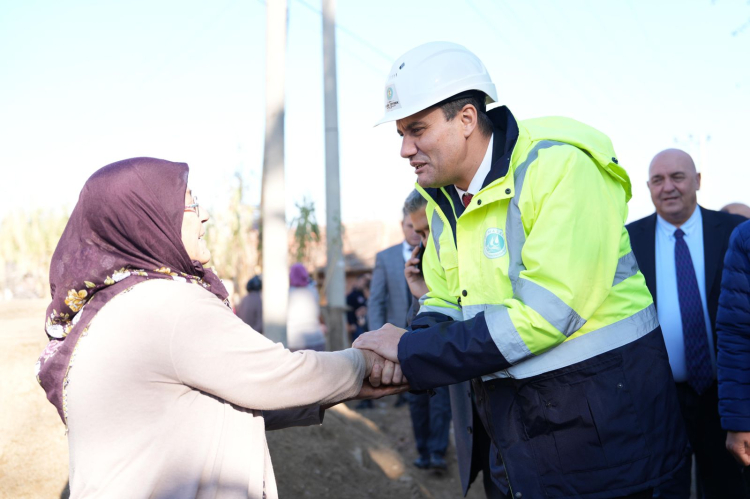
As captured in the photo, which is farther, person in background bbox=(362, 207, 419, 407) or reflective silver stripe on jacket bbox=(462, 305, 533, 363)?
person in background bbox=(362, 207, 419, 407)

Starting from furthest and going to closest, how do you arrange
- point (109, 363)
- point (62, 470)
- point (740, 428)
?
1. point (62, 470)
2. point (740, 428)
3. point (109, 363)

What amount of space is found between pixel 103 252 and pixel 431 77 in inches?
54.9

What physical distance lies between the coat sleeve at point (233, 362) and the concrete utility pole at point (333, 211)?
856 cm

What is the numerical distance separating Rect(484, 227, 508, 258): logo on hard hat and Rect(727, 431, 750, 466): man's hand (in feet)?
5.06

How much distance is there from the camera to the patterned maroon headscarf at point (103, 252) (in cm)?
221

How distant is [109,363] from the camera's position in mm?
2107

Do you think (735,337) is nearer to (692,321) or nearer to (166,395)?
(692,321)

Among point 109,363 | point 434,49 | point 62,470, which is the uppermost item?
point 434,49

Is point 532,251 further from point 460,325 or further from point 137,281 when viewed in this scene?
point 137,281

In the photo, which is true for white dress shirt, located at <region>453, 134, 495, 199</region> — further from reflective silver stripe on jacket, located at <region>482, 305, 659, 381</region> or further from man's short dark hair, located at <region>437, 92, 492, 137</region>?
reflective silver stripe on jacket, located at <region>482, 305, 659, 381</region>

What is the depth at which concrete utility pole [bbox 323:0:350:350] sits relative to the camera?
1096cm

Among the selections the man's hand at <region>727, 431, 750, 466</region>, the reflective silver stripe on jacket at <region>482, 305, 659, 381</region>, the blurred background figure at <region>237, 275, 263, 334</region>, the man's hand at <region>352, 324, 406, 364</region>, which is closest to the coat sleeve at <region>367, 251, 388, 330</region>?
the blurred background figure at <region>237, 275, 263, 334</region>

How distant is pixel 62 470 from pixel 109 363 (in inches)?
101

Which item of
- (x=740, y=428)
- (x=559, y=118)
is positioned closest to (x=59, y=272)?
(x=559, y=118)
